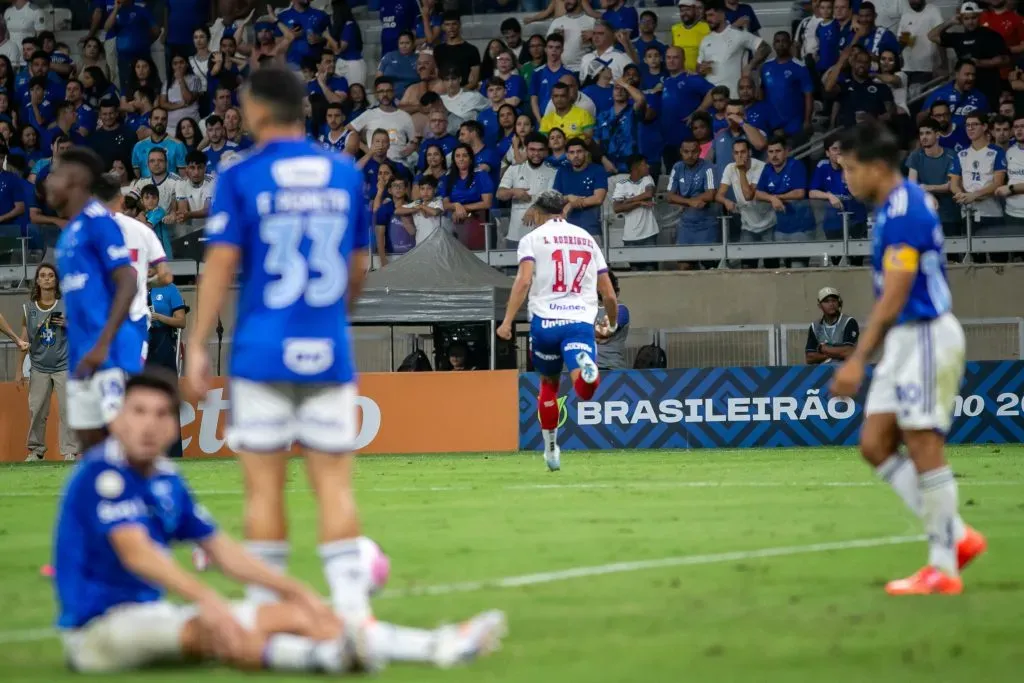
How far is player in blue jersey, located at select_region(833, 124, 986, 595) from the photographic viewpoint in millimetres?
7172

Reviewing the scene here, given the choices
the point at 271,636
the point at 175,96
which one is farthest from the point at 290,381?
the point at 175,96

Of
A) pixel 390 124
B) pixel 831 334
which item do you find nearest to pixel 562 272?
pixel 831 334

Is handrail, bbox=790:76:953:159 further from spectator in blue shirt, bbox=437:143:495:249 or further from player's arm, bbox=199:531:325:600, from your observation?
player's arm, bbox=199:531:325:600

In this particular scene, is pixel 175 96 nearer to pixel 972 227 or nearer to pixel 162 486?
pixel 972 227

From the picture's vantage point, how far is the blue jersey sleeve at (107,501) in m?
5.21

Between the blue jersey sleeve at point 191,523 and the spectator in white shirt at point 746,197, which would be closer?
the blue jersey sleeve at point 191,523

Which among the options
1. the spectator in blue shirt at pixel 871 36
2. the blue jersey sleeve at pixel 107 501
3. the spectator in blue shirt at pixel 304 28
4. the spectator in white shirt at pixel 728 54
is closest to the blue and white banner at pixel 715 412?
the spectator in white shirt at pixel 728 54

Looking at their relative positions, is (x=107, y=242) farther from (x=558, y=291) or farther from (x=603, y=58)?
(x=603, y=58)

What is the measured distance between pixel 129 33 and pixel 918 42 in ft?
43.3

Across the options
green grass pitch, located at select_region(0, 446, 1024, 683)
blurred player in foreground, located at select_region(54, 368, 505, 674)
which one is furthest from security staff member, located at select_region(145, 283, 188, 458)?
blurred player in foreground, located at select_region(54, 368, 505, 674)

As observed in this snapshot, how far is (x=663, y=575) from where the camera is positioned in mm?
7805

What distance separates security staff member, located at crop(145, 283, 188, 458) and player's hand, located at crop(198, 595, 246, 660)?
13.7 meters

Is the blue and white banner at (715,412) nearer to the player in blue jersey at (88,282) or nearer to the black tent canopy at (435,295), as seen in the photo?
the black tent canopy at (435,295)

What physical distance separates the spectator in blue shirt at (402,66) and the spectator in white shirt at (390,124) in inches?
51.0
